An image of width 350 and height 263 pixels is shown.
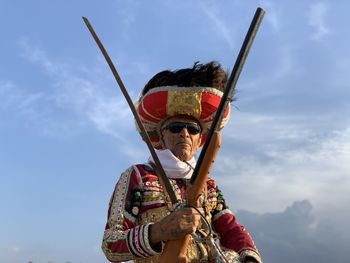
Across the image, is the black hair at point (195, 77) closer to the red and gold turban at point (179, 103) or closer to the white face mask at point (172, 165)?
the red and gold turban at point (179, 103)

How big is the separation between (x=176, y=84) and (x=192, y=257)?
2.10m

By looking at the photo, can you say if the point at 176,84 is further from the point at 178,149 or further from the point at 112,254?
the point at 112,254

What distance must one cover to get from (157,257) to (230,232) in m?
1.05

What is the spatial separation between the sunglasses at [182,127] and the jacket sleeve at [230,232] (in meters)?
0.74

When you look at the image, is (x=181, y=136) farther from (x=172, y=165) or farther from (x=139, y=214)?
(x=139, y=214)

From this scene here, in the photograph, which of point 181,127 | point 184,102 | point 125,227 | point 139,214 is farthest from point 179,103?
point 125,227

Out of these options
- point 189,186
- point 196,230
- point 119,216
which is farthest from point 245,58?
point 119,216

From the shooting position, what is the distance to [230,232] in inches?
277

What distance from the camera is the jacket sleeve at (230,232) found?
677 cm

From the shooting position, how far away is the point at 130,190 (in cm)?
658

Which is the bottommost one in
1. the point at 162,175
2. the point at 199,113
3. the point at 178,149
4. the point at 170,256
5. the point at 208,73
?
the point at 170,256

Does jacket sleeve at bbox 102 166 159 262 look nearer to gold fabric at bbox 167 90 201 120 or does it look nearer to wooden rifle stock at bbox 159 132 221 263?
wooden rifle stock at bbox 159 132 221 263

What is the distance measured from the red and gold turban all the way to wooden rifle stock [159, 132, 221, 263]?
4.60 feet

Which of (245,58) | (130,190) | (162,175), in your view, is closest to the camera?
(245,58)
